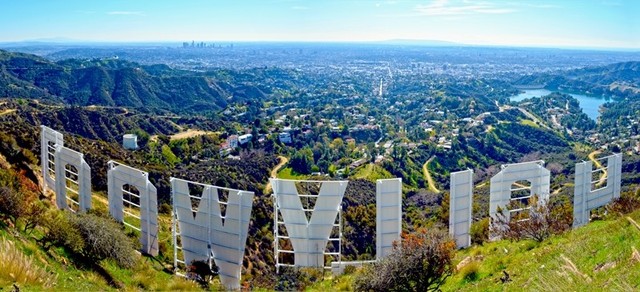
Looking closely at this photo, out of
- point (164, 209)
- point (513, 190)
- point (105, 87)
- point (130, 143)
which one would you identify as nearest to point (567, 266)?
point (513, 190)

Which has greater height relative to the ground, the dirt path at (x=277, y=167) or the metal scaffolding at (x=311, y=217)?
the metal scaffolding at (x=311, y=217)

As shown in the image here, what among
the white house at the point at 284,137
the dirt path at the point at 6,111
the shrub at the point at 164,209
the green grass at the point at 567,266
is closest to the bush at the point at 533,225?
the green grass at the point at 567,266

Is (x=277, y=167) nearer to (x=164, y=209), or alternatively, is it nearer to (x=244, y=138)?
(x=244, y=138)

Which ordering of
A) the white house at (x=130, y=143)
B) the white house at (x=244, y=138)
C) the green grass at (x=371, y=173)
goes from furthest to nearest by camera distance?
the white house at (x=244, y=138) < the green grass at (x=371, y=173) < the white house at (x=130, y=143)

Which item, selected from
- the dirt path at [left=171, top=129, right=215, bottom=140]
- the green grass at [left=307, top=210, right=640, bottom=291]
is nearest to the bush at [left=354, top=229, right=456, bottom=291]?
the green grass at [left=307, top=210, right=640, bottom=291]

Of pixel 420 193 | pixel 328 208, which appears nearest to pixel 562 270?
pixel 328 208

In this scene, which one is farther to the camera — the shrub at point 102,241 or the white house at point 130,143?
the white house at point 130,143

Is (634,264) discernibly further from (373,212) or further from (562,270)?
(373,212)

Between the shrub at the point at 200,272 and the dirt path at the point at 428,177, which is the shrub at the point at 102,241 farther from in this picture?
the dirt path at the point at 428,177
